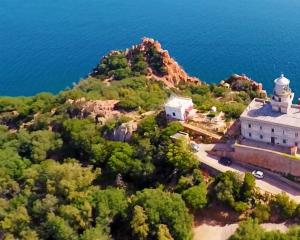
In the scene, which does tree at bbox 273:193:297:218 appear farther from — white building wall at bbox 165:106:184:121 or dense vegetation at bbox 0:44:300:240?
white building wall at bbox 165:106:184:121

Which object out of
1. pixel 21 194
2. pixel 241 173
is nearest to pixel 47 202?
pixel 21 194

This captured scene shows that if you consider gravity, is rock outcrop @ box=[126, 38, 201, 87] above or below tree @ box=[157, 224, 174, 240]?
above

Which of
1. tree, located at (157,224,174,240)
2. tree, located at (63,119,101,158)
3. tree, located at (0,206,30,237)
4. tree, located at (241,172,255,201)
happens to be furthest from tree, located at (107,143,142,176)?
tree, located at (241,172,255,201)

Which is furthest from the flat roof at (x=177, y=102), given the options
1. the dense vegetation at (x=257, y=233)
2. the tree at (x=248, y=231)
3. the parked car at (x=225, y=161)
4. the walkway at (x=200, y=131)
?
the dense vegetation at (x=257, y=233)

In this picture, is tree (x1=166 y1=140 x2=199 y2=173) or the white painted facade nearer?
tree (x1=166 y1=140 x2=199 y2=173)

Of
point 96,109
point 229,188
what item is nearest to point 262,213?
point 229,188

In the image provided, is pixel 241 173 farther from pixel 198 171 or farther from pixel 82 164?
pixel 82 164
